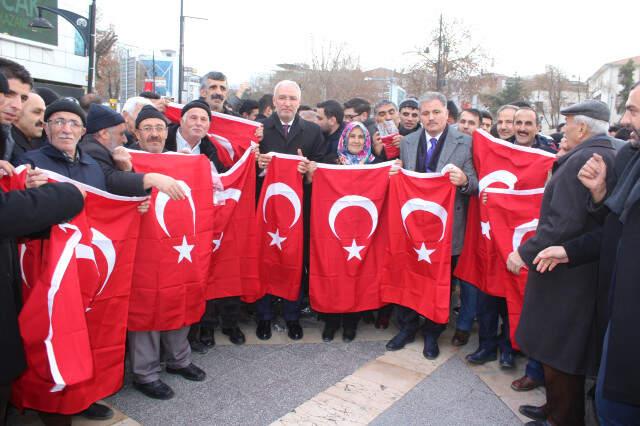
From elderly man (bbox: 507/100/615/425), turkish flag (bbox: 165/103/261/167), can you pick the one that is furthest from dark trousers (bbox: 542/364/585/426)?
turkish flag (bbox: 165/103/261/167)

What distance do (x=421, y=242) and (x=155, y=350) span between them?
2.39m

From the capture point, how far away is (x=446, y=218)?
449 centimetres

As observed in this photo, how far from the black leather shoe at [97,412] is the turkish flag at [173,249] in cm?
55

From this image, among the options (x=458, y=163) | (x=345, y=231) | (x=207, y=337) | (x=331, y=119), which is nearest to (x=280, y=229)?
(x=345, y=231)

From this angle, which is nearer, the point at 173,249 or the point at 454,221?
the point at 173,249

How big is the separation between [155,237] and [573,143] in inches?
116

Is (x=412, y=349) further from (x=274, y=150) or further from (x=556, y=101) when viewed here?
(x=556, y=101)

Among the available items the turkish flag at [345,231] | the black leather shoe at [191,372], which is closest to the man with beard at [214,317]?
the black leather shoe at [191,372]

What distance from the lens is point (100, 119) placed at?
3.67 meters

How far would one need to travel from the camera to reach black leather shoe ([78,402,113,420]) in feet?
11.3

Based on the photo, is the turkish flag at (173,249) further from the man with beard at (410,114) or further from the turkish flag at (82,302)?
the man with beard at (410,114)

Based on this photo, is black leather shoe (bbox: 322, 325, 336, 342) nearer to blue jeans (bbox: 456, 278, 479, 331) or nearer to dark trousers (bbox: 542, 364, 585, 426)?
blue jeans (bbox: 456, 278, 479, 331)

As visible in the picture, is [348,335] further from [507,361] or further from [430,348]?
[507,361]

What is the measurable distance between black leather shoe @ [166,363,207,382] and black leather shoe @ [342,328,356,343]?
55.8 inches
